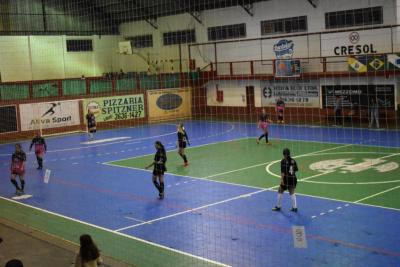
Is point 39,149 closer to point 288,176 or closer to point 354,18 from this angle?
point 288,176

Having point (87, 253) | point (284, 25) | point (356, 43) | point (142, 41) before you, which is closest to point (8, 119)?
point (142, 41)

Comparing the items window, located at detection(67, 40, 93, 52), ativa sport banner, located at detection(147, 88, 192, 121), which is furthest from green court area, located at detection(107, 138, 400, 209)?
window, located at detection(67, 40, 93, 52)

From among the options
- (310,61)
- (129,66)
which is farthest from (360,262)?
(129,66)

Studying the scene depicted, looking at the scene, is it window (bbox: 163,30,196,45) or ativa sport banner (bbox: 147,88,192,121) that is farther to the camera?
window (bbox: 163,30,196,45)

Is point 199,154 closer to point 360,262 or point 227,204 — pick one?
point 227,204

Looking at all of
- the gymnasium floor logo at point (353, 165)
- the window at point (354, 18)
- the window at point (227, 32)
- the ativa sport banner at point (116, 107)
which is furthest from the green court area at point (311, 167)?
the window at point (227, 32)

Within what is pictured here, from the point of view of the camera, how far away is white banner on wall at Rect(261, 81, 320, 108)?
30406 millimetres

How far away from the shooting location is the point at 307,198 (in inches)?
559

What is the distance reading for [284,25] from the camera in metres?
32.6

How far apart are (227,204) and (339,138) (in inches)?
471

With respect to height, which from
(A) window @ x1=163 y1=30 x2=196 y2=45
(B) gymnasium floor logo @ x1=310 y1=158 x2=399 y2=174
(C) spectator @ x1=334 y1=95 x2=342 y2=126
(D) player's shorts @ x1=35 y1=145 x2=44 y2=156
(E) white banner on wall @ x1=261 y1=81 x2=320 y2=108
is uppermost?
(A) window @ x1=163 y1=30 x2=196 y2=45

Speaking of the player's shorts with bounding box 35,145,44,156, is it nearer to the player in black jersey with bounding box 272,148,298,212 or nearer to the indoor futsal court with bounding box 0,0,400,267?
the indoor futsal court with bounding box 0,0,400,267

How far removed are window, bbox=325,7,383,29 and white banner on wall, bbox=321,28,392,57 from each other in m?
0.48

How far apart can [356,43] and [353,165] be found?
496 inches
